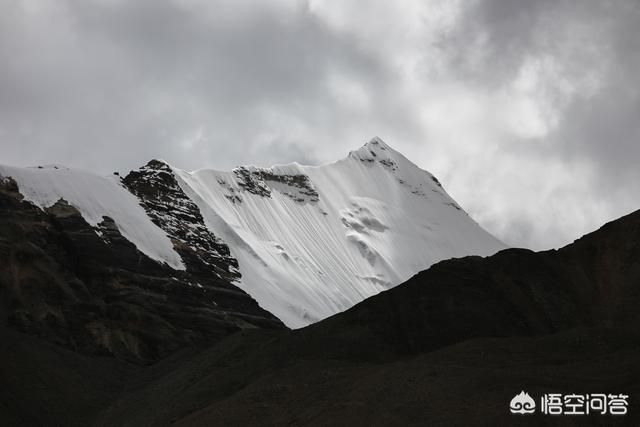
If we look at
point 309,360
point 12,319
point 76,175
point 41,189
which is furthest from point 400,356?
point 76,175

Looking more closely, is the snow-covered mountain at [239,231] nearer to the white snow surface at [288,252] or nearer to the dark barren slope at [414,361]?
the white snow surface at [288,252]

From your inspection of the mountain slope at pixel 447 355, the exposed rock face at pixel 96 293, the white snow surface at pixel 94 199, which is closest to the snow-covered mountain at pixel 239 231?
the white snow surface at pixel 94 199

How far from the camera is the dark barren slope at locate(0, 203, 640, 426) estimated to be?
142 ft

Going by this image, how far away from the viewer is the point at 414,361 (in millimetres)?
52562

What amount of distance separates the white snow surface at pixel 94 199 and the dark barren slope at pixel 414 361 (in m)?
32.1

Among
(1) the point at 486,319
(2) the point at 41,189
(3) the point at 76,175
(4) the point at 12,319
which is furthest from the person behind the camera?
(3) the point at 76,175

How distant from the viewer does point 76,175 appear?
119 meters

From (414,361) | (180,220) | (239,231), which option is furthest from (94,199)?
(414,361)

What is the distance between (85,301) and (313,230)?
105080mm

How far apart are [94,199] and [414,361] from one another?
71.1 m

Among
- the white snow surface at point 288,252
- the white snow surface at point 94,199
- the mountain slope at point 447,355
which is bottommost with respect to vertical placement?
the mountain slope at point 447,355

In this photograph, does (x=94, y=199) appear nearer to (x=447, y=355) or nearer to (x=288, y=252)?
(x=288, y=252)

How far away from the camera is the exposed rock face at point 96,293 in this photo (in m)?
84.5

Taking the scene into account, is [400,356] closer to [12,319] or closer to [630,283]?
[630,283]
